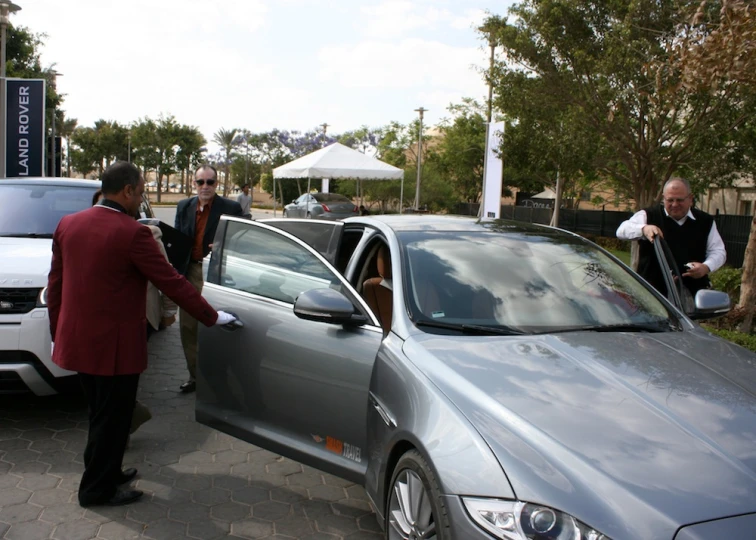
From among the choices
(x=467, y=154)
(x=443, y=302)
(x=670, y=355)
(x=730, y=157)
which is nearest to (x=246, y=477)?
(x=443, y=302)

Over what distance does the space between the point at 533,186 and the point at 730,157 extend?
32.7 meters

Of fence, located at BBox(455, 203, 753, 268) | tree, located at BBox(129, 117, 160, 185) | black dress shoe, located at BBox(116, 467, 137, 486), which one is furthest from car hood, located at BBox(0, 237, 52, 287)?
tree, located at BBox(129, 117, 160, 185)

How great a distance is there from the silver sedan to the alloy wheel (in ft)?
0.03

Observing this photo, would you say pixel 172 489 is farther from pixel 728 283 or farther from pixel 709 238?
pixel 728 283

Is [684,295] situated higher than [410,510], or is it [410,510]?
[684,295]

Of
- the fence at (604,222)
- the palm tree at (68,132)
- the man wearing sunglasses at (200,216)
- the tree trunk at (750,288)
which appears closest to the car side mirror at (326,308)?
the man wearing sunglasses at (200,216)

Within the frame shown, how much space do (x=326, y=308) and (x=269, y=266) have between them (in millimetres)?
1127

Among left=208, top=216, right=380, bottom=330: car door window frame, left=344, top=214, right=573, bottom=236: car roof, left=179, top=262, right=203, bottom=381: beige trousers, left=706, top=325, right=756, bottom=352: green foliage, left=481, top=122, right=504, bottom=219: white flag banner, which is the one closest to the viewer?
left=208, top=216, right=380, bottom=330: car door window frame

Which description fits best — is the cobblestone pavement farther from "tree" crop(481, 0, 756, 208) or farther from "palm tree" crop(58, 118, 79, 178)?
"palm tree" crop(58, 118, 79, 178)

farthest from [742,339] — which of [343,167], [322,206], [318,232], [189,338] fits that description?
[322,206]

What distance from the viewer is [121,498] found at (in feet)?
12.8

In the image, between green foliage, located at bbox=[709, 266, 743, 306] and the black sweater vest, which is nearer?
the black sweater vest

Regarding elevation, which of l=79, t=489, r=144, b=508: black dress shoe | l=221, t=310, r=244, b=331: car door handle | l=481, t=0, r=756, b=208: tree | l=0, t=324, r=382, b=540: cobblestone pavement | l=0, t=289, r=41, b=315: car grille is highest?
l=481, t=0, r=756, b=208: tree

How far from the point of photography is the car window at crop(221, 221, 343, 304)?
412cm
